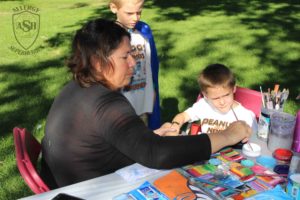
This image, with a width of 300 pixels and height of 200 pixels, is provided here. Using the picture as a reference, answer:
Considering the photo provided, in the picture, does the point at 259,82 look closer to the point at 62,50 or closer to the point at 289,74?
the point at 289,74

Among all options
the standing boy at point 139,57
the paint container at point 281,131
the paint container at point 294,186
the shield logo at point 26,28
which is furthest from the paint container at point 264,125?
the shield logo at point 26,28

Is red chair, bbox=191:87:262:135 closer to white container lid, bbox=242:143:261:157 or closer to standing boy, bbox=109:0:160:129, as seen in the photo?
white container lid, bbox=242:143:261:157

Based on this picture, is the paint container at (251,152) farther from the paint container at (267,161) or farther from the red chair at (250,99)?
the red chair at (250,99)

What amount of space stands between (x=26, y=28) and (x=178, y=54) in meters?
3.57

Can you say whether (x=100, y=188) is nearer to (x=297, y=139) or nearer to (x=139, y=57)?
(x=297, y=139)

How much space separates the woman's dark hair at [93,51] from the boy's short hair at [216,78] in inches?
34.2

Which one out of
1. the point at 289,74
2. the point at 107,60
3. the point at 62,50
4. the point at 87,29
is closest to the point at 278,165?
the point at 107,60

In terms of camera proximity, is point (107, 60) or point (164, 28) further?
point (164, 28)

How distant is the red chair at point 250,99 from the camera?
2.50m

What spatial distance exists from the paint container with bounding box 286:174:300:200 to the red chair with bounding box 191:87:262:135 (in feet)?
3.06

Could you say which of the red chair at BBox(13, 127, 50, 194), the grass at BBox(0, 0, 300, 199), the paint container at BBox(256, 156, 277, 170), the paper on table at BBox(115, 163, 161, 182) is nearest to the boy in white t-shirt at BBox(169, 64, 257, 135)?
the paint container at BBox(256, 156, 277, 170)

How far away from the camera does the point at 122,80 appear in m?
1.83

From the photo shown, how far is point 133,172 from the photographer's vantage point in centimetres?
176

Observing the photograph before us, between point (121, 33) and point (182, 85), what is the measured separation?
10.3 feet
